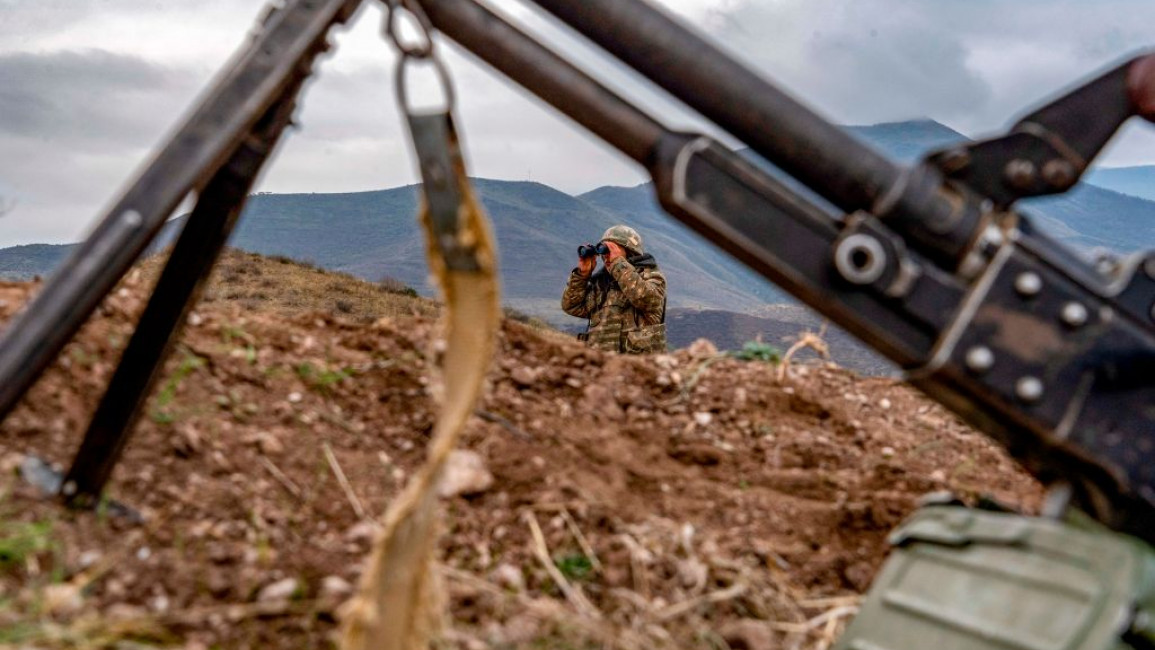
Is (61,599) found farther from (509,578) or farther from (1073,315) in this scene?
(1073,315)

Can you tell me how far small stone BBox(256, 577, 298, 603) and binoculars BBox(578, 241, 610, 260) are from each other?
8.49 m

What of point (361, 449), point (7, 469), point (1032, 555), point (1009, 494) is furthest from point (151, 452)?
point (1009, 494)

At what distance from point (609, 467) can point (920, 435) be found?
5.97ft

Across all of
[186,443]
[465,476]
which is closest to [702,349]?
[465,476]

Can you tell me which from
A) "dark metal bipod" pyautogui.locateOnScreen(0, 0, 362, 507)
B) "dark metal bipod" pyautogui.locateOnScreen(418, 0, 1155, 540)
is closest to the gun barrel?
"dark metal bipod" pyautogui.locateOnScreen(418, 0, 1155, 540)

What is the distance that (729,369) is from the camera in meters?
5.23

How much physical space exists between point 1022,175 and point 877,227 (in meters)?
0.39

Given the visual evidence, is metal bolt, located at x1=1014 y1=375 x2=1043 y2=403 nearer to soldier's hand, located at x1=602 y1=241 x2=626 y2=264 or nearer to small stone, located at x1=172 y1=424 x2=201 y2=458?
small stone, located at x1=172 y1=424 x2=201 y2=458

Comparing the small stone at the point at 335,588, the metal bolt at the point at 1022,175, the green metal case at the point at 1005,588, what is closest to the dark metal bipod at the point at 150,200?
the small stone at the point at 335,588

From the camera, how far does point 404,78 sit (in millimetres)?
2490

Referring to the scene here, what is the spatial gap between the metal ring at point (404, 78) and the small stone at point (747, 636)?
1.65 metres

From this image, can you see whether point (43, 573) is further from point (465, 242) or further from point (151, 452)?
point (465, 242)

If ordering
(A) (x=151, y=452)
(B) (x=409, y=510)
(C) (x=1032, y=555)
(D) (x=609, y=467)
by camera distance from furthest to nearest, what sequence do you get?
(D) (x=609, y=467) < (A) (x=151, y=452) < (C) (x=1032, y=555) < (B) (x=409, y=510)

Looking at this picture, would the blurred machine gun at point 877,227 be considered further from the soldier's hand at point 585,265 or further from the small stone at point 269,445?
the soldier's hand at point 585,265
